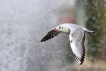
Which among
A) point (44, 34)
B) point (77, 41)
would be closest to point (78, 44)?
point (77, 41)

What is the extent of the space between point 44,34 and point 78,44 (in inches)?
244

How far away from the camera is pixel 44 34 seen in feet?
30.9

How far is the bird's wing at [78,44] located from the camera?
10.1 ft

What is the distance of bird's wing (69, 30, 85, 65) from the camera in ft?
10.1

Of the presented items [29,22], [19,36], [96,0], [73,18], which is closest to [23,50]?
[19,36]

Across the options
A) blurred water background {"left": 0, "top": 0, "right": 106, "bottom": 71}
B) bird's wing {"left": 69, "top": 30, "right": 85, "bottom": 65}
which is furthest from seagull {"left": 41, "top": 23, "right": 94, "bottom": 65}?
blurred water background {"left": 0, "top": 0, "right": 106, "bottom": 71}

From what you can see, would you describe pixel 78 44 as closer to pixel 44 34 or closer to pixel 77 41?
pixel 77 41

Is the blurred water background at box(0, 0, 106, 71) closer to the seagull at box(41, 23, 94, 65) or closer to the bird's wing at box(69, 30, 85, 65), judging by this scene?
the seagull at box(41, 23, 94, 65)

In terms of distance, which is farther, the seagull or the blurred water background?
the blurred water background

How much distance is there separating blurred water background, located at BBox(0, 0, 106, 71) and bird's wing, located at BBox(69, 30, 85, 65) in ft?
15.5

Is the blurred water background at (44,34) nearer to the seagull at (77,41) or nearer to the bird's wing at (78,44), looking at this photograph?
the seagull at (77,41)

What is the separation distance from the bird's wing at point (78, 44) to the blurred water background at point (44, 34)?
472cm

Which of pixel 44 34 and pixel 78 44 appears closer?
pixel 78 44

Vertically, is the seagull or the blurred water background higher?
the seagull
